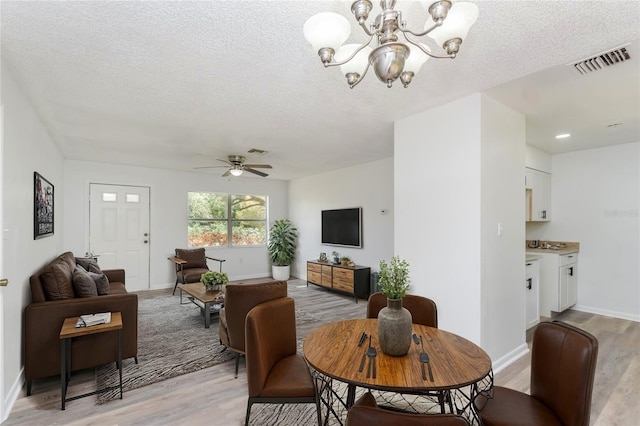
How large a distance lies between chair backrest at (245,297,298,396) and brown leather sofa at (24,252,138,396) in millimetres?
1604

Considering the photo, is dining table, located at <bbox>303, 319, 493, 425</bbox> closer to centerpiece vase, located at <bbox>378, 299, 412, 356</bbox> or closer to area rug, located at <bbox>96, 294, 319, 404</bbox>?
centerpiece vase, located at <bbox>378, 299, 412, 356</bbox>

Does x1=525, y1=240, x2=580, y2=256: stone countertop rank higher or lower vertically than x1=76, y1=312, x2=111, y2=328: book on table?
higher

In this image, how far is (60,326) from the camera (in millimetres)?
2541

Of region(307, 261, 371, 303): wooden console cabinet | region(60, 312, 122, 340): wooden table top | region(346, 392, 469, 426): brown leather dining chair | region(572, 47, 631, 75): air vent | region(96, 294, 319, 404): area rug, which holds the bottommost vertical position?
region(96, 294, 319, 404): area rug

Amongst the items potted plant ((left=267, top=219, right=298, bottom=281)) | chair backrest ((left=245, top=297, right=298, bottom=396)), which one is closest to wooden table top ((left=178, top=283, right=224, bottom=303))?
chair backrest ((left=245, top=297, right=298, bottom=396))

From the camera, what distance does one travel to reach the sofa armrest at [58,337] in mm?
2449

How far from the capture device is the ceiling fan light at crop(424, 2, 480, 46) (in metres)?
1.26

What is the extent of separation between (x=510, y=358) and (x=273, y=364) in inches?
91.9

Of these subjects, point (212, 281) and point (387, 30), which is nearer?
point (387, 30)

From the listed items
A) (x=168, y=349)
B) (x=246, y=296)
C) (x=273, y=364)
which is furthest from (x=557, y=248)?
(x=168, y=349)

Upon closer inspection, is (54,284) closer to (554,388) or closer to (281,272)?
(554,388)

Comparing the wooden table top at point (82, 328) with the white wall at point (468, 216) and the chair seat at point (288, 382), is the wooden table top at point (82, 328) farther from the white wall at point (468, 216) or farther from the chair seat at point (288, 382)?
the white wall at point (468, 216)

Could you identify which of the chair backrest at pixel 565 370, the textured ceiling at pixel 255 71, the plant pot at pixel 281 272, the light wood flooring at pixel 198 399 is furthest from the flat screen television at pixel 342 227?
the chair backrest at pixel 565 370

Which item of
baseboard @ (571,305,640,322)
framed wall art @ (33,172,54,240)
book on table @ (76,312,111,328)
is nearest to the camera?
book on table @ (76,312,111,328)
